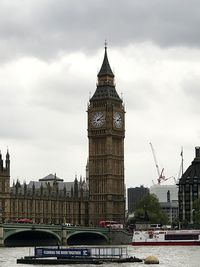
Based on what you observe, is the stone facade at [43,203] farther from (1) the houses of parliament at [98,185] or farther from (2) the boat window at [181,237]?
(2) the boat window at [181,237]

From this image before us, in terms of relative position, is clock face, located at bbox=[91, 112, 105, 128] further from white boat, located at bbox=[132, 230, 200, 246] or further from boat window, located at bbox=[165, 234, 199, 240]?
boat window, located at bbox=[165, 234, 199, 240]

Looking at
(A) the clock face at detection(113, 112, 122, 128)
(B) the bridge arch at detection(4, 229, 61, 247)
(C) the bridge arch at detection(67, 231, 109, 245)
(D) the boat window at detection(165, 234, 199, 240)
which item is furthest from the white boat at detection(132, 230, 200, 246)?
(A) the clock face at detection(113, 112, 122, 128)

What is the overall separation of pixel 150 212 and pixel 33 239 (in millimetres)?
37704

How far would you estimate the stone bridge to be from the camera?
136 m

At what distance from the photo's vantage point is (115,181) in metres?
188

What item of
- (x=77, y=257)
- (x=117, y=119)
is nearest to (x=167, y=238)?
(x=117, y=119)

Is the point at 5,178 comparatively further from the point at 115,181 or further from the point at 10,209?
the point at 115,181

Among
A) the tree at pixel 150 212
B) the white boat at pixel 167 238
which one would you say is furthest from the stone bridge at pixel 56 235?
the tree at pixel 150 212

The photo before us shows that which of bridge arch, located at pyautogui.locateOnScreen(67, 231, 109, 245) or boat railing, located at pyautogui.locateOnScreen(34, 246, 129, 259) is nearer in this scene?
boat railing, located at pyautogui.locateOnScreen(34, 246, 129, 259)

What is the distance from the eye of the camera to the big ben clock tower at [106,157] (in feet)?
613

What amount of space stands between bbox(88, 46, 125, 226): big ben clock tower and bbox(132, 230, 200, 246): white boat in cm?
3112

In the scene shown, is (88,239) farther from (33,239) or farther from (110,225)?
(33,239)

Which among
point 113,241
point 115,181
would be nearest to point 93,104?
point 115,181

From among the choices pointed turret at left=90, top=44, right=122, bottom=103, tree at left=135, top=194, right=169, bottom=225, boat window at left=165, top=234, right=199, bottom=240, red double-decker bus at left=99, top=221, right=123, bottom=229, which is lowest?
boat window at left=165, top=234, right=199, bottom=240
